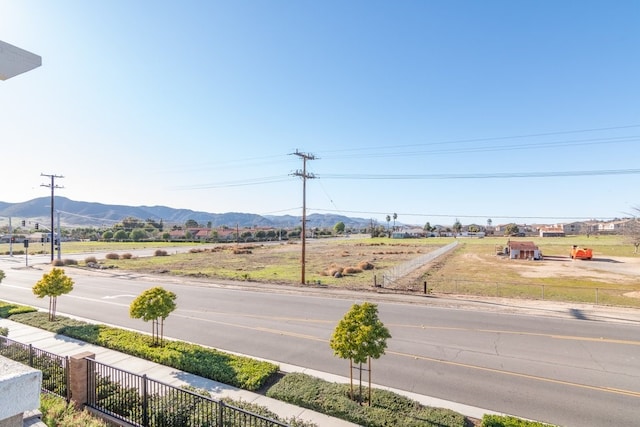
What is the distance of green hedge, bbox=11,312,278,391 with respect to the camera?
35.2 feet

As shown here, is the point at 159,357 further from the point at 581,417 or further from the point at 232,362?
the point at 581,417

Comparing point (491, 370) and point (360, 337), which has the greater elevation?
point (360, 337)

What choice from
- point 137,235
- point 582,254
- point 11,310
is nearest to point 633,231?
point 582,254

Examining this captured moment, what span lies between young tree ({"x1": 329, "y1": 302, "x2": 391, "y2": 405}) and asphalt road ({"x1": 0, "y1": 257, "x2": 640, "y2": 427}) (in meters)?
2.79

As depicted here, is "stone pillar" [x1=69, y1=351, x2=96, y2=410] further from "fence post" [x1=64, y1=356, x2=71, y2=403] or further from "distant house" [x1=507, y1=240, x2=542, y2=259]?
"distant house" [x1=507, y1=240, x2=542, y2=259]

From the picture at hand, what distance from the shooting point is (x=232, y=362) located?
11.6 meters

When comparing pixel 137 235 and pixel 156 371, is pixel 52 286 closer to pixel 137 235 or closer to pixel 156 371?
pixel 156 371

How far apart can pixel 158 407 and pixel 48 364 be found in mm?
4527

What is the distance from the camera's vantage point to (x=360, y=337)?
9.09m

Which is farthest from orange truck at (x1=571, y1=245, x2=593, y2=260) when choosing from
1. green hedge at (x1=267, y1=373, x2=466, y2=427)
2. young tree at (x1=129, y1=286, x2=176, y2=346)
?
young tree at (x1=129, y1=286, x2=176, y2=346)

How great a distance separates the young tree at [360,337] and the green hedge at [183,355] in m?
3.08

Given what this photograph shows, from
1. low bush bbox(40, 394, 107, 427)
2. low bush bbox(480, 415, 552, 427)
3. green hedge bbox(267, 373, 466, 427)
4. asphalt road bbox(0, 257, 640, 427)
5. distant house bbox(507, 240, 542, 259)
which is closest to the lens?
low bush bbox(40, 394, 107, 427)

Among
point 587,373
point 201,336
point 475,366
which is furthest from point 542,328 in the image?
point 201,336

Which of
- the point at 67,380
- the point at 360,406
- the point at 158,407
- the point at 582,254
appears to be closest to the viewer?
the point at 158,407
